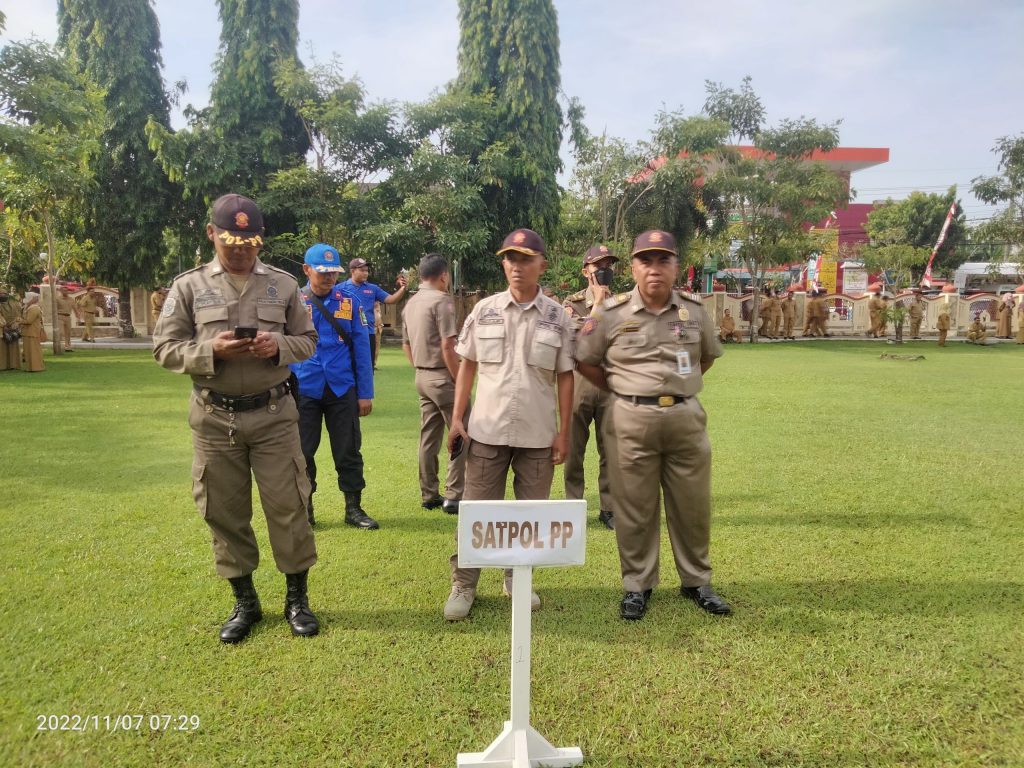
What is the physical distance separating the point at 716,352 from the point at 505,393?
118 cm

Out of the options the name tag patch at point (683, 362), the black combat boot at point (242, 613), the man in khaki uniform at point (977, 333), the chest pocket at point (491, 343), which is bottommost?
the black combat boot at point (242, 613)

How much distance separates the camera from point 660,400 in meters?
3.53

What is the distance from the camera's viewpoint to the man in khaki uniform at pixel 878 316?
27.1 m

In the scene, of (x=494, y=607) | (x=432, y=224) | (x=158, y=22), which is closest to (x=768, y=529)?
(x=494, y=607)

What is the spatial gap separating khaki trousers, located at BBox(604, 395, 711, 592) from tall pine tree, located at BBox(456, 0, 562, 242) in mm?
18510

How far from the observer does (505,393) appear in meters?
3.50

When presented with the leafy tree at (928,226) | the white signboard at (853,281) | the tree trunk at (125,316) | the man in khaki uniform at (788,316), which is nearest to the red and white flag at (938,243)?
the leafy tree at (928,226)

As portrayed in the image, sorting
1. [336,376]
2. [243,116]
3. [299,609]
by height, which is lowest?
[299,609]

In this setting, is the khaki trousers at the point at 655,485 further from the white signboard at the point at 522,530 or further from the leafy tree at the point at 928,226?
the leafy tree at the point at 928,226

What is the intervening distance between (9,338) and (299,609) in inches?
543

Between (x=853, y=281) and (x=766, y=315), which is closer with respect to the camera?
(x=766, y=315)

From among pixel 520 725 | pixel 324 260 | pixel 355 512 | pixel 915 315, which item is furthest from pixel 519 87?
pixel 520 725

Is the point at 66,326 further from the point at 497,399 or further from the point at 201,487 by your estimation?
the point at 497,399

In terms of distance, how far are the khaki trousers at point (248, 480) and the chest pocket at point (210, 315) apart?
36 centimetres
